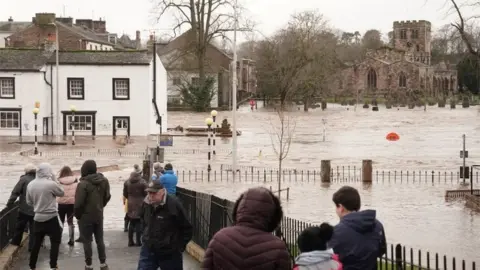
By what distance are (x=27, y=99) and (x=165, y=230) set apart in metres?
49.1

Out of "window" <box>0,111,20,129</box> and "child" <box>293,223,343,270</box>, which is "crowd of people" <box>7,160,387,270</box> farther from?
"window" <box>0,111,20,129</box>

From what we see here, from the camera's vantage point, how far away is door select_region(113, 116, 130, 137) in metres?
57.6

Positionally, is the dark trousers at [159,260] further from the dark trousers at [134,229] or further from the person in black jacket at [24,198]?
the dark trousers at [134,229]

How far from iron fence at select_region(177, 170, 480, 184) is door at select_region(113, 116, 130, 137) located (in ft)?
74.9

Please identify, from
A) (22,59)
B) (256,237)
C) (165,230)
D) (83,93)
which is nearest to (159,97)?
(83,93)

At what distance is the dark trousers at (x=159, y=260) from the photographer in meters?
9.57

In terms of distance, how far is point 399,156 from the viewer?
44.1 m

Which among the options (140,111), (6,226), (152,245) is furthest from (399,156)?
(152,245)

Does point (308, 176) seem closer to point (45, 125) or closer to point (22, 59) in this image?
point (45, 125)

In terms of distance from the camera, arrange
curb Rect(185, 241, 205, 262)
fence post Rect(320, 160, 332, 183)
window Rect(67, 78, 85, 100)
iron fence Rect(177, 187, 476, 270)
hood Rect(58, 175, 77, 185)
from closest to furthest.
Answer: iron fence Rect(177, 187, 476, 270)
curb Rect(185, 241, 205, 262)
hood Rect(58, 175, 77, 185)
fence post Rect(320, 160, 332, 183)
window Rect(67, 78, 85, 100)

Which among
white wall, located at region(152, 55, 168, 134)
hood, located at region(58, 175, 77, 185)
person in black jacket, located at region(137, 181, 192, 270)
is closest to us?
person in black jacket, located at region(137, 181, 192, 270)

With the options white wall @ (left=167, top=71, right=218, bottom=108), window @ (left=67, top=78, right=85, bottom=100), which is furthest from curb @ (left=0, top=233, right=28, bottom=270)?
white wall @ (left=167, top=71, right=218, bottom=108)

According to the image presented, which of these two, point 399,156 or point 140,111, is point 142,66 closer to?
point 140,111

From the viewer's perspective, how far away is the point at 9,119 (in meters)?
56.8
